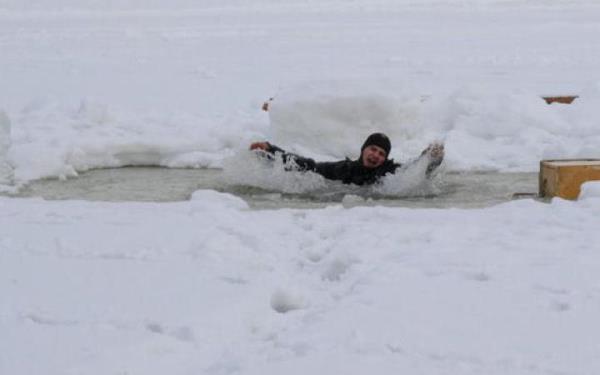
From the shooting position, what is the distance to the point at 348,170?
7.36 meters

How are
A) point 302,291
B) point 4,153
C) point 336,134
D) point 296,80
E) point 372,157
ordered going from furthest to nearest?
point 296,80, point 336,134, point 4,153, point 372,157, point 302,291

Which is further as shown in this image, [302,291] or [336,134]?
[336,134]

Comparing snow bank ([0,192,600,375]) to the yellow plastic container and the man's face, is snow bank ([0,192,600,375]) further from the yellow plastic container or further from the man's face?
the man's face

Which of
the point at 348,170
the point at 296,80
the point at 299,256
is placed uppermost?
the point at 296,80

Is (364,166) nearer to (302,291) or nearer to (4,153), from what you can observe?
(4,153)

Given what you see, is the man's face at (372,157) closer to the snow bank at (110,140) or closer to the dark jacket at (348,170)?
the dark jacket at (348,170)

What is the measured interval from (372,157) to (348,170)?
0.20m

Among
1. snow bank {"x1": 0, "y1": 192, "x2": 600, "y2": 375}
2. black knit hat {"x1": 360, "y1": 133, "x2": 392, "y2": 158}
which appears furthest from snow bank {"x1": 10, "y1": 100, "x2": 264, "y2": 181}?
snow bank {"x1": 0, "y1": 192, "x2": 600, "y2": 375}

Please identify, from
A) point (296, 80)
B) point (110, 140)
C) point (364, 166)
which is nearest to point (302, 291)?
point (364, 166)

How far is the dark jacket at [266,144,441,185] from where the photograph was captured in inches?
287

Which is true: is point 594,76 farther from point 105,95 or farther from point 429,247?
point 429,247

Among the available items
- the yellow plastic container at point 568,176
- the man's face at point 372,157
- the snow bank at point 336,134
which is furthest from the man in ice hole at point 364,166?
the snow bank at point 336,134

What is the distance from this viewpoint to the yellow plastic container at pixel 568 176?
6547 millimetres

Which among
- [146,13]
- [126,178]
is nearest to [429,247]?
[126,178]
